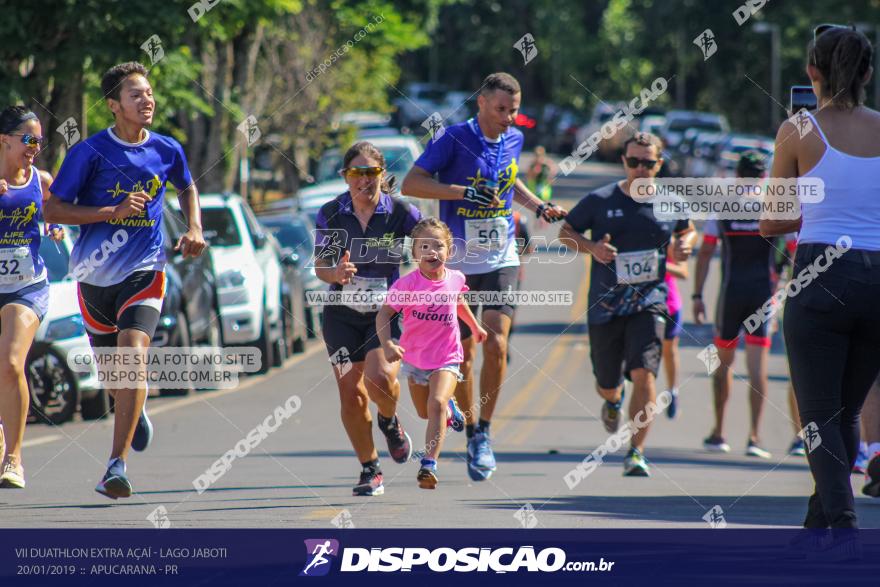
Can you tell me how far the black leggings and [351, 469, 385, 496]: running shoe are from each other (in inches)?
128

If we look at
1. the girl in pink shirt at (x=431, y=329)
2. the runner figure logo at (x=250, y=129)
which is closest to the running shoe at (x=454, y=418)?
the girl in pink shirt at (x=431, y=329)

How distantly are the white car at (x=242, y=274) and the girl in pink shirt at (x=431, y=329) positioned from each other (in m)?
8.84

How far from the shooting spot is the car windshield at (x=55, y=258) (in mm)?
14539

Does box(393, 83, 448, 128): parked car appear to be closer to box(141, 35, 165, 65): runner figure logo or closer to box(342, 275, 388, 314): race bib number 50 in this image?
box(141, 35, 165, 65): runner figure logo

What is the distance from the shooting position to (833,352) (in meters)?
6.26

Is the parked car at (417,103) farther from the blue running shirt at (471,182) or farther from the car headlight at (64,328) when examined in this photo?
the blue running shirt at (471,182)

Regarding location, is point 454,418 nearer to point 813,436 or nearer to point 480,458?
point 480,458

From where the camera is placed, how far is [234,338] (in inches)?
711

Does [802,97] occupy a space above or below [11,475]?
above

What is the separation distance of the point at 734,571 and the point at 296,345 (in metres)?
16.1

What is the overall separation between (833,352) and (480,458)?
385 cm

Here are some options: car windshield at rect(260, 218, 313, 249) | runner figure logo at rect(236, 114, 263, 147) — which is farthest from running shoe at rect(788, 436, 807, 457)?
runner figure logo at rect(236, 114, 263, 147)

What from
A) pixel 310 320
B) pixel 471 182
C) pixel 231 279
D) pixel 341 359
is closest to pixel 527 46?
pixel 471 182

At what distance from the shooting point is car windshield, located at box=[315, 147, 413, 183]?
1189 inches
